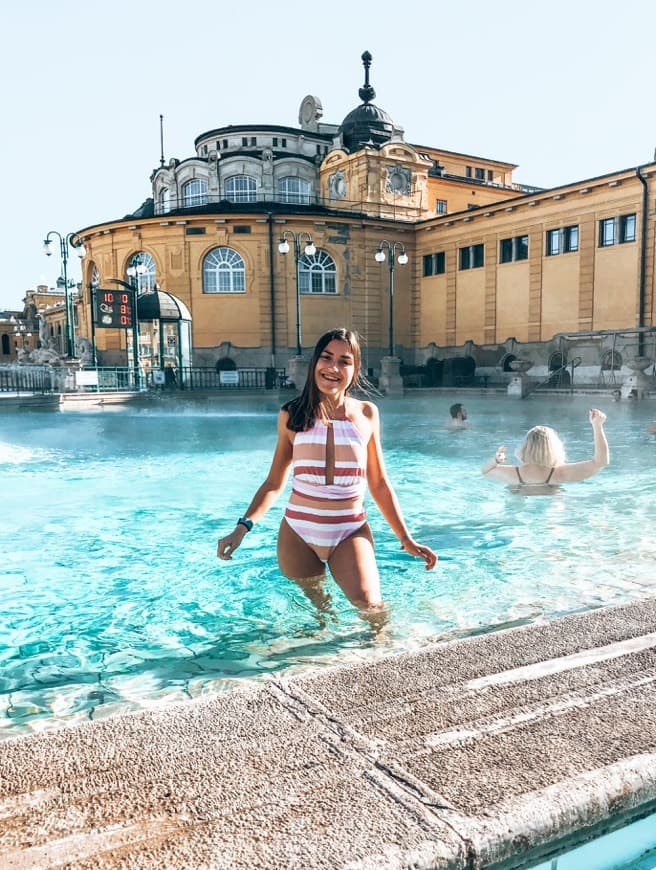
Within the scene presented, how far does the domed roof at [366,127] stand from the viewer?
43344 mm

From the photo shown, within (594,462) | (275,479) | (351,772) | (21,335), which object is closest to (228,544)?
(275,479)

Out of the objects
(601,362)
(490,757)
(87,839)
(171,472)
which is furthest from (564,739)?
(601,362)

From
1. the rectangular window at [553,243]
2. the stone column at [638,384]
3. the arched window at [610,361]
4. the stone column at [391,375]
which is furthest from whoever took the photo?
the rectangular window at [553,243]

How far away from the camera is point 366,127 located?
143ft

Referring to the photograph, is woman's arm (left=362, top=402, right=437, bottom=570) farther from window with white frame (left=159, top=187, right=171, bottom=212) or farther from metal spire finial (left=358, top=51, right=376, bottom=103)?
metal spire finial (left=358, top=51, right=376, bottom=103)

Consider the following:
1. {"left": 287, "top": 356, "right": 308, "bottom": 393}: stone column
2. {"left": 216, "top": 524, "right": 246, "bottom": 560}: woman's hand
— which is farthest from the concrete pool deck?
{"left": 287, "top": 356, "right": 308, "bottom": 393}: stone column

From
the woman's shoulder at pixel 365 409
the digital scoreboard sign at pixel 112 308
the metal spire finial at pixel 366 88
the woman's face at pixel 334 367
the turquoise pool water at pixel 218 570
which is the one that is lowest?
the turquoise pool water at pixel 218 570

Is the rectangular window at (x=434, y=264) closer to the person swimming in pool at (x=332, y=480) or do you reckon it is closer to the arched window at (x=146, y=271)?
the arched window at (x=146, y=271)

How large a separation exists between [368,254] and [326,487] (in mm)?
37290

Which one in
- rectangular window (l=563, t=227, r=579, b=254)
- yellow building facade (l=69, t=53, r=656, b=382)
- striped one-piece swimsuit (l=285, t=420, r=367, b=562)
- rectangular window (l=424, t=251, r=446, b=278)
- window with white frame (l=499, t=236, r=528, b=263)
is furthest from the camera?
rectangular window (l=424, t=251, r=446, b=278)

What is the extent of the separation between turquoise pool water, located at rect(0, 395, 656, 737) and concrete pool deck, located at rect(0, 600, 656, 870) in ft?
4.07

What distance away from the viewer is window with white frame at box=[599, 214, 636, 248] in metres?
30.3

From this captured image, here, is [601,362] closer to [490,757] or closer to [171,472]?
[171,472]

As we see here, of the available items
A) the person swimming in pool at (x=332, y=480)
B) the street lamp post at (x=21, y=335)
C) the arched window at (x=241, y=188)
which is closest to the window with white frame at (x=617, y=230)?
the arched window at (x=241, y=188)
